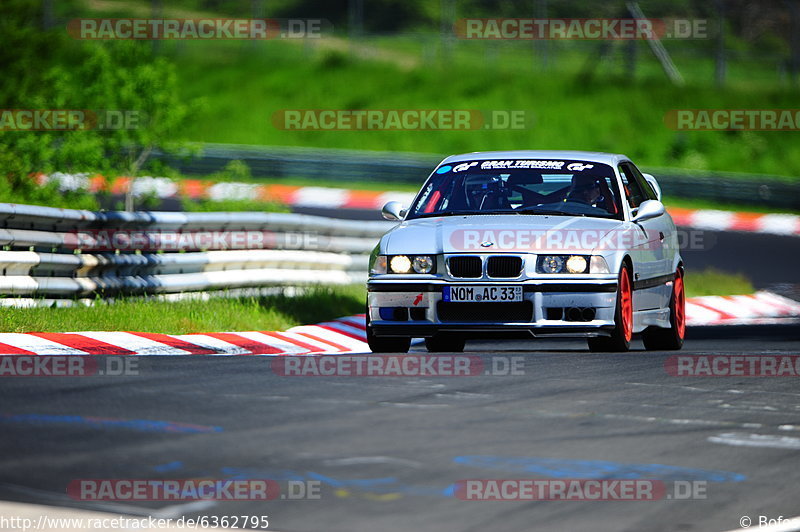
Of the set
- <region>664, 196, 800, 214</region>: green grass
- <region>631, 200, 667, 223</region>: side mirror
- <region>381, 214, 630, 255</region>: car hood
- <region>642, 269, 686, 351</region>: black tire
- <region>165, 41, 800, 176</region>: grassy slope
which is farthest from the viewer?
<region>165, 41, 800, 176</region>: grassy slope

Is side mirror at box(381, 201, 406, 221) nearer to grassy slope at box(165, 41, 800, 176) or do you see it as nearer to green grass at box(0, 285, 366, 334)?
green grass at box(0, 285, 366, 334)

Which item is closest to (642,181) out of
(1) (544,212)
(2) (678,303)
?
(2) (678,303)

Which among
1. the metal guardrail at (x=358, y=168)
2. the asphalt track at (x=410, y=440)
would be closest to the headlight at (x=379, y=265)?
the asphalt track at (x=410, y=440)

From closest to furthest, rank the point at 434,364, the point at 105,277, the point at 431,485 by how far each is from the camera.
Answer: the point at 431,485
the point at 434,364
the point at 105,277

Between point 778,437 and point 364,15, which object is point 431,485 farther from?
point 364,15

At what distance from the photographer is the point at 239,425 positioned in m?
6.90

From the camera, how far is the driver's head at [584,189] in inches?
448

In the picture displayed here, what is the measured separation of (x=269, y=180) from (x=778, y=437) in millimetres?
28148

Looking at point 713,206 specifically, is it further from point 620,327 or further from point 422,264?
point 422,264

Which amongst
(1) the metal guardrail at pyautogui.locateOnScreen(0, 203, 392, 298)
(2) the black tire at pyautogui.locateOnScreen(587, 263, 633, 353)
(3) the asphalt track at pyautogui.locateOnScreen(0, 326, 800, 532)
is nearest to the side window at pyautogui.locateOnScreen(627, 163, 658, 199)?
(2) the black tire at pyautogui.locateOnScreen(587, 263, 633, 353)

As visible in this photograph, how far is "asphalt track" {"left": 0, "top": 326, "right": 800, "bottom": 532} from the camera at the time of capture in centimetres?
546

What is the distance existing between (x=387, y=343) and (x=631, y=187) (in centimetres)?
261

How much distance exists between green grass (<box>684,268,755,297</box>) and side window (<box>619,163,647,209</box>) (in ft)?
26.1

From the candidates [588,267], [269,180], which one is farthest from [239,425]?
[269,180]
